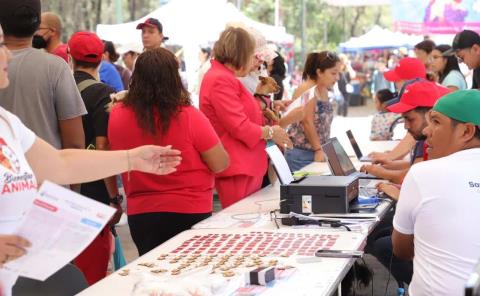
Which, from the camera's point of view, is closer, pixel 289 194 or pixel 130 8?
pixel 289 194

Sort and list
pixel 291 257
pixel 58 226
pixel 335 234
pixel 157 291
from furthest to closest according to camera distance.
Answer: pixel 335 234 → pixel 291 257 → pixel 157 291 → pixel 58 226

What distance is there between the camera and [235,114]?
4.66 m

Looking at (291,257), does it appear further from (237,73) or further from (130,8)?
(130,8)

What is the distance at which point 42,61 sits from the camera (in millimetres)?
3828

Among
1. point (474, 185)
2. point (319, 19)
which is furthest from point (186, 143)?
point (319, 19)

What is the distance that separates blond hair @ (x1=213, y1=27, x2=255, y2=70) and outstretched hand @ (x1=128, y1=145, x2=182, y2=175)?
206 cm

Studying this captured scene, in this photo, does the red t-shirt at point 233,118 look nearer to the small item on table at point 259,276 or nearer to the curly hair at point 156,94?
the curly hair at point 156,94

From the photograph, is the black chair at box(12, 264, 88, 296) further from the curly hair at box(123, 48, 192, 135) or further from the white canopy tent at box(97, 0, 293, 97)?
the white canopy tent at box(97, 0, 293, 97)

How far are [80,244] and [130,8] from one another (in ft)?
78.3

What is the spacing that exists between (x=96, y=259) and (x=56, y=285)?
177cm

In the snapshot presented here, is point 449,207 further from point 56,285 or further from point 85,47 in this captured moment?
point 85,47

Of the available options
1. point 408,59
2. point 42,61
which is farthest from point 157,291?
point 408,59

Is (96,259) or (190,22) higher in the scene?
(190,22)

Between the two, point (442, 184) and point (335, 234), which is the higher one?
point (442, 184)
